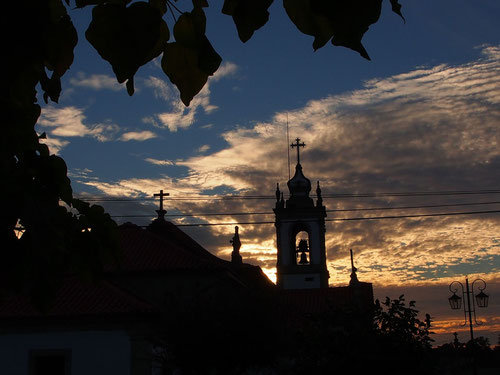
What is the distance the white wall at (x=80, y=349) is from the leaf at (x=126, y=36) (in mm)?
22232

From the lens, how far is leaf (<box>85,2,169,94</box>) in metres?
1.57

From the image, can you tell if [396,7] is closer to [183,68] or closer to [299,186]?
[183,68]

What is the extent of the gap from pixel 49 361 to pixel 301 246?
2386 cm

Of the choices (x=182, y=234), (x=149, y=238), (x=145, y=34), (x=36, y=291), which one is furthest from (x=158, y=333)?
(x=145, y=34)

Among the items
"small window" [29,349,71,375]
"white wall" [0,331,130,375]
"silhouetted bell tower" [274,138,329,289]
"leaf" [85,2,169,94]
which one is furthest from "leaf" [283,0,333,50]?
"silhouetted bell tower" [274,138,329,289]

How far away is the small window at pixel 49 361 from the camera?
22672mm

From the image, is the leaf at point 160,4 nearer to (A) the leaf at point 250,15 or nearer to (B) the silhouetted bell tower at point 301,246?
(A) the leaf at point 250,15

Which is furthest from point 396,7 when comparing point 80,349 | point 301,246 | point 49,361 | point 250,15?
point 301,246

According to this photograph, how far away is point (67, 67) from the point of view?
7.59ft

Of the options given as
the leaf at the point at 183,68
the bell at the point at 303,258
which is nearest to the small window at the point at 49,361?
the leaf at the point at 183,68

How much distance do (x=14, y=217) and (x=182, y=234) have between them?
1378 inches

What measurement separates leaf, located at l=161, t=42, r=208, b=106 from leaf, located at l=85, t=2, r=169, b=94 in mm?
218

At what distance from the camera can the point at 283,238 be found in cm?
4447

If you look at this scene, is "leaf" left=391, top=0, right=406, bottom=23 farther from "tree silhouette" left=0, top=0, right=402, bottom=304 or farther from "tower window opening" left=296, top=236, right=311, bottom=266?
"tower window opening" left=296, top=236, right=311, bottom=266
